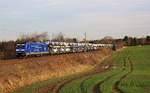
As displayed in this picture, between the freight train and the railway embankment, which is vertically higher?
the freight train

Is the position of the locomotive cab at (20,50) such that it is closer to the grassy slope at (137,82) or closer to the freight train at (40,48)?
the freight train at (40,48)

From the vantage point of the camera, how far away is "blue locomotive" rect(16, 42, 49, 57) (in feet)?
230

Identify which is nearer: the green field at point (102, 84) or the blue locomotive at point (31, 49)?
the green field at point (102, 84)

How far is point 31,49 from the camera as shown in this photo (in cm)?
7288

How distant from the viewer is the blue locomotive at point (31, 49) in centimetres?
7019

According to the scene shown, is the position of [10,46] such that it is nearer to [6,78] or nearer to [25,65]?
[25,65]

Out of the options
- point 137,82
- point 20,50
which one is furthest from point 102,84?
point 20,50

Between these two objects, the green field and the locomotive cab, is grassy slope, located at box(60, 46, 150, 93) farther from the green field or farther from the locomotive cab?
the locomotive cab

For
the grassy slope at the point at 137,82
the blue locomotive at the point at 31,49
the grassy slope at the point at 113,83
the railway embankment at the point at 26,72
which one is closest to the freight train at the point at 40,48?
the blue locomotive at the point at 31,49

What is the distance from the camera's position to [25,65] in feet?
147

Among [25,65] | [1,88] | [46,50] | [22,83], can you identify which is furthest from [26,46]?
[1,88]

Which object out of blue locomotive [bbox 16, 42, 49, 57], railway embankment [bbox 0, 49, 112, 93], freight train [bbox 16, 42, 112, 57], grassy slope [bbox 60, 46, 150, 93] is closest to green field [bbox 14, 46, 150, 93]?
grassy slope [bbox 60, 46, 150, 93]

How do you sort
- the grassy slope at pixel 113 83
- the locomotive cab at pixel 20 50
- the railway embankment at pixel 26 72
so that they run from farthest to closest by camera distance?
the locomotive cab at pixel 20 50
the railway embankment at pixel 26 72
the grassy slope at pixel 113 83

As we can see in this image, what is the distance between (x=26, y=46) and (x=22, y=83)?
33.5m
